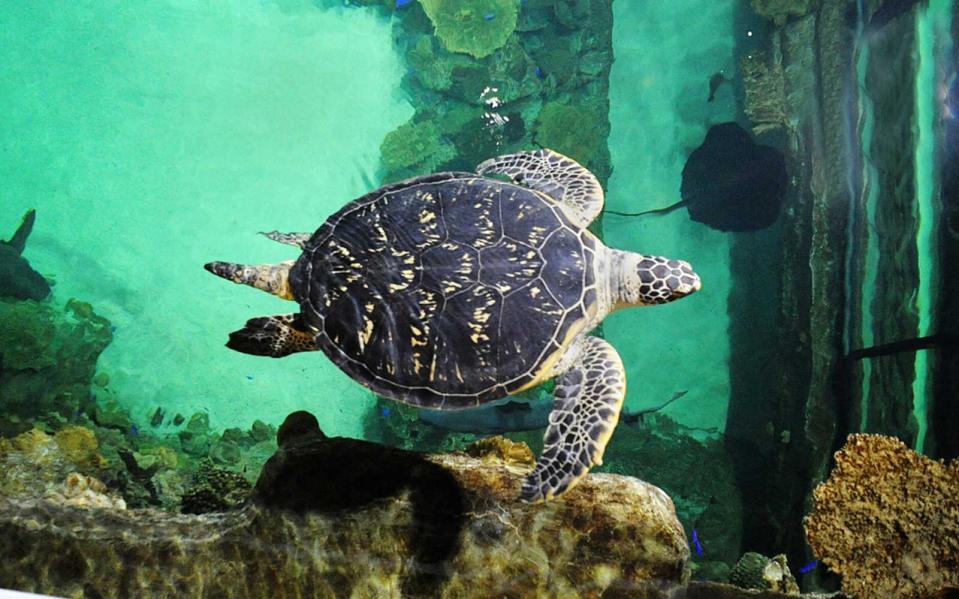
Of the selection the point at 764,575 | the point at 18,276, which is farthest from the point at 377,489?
the point at 18,276

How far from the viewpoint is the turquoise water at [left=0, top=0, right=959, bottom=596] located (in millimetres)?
3465

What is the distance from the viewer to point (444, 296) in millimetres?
2086

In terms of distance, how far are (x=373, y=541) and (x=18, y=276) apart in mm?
4341

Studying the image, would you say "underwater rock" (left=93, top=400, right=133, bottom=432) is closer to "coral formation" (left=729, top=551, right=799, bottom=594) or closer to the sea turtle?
the sea turtle

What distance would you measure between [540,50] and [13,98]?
4.95m

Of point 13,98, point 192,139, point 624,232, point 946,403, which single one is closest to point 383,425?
point 624,232

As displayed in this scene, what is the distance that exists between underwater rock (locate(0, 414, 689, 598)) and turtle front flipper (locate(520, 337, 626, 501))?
8 cm

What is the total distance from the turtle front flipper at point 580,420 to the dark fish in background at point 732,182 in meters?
2.65

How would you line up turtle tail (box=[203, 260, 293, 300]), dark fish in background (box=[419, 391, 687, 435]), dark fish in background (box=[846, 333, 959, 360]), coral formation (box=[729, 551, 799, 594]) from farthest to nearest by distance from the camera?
dark fish in background (box=[419, 391, 687, 435]), dark fish in background (box=[846, 333, 959, 360]), coral formation (box=[729, 551, 799, 594]), turtle tail (box=[203, 260, 293, 300])

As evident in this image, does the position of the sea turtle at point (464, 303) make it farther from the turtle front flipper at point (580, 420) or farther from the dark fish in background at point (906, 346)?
the dark fish in background at point (906, 346)

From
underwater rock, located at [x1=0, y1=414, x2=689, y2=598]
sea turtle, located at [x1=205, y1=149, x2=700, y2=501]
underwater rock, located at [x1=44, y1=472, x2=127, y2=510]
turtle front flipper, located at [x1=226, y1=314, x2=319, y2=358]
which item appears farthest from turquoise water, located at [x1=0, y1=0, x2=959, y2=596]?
sea turtle, located at [x1=205, y1=149, x2=700, y2=501]

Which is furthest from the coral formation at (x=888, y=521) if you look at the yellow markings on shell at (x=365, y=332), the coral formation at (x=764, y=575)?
the yellow markings on shell at (x=365, y=332)

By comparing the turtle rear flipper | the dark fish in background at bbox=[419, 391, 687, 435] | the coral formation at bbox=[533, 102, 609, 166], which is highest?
the coral formation at bbox=[533, 102, 609, 166]

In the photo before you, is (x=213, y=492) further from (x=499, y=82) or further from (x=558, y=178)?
(x=499, y=82)
